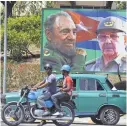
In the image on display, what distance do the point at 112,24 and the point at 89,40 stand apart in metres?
1.30

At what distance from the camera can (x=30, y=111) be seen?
11820mm

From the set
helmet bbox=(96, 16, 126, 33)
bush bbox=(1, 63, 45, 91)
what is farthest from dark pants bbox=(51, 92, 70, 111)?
bush bbox=(1, 63, 45, 91)

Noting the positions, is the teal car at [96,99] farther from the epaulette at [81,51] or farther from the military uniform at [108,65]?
the epaulette at [81,51]

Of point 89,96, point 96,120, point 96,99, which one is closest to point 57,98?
point 89,96

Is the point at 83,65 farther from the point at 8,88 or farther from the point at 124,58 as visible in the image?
the point at 8,88

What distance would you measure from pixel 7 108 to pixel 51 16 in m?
9.38

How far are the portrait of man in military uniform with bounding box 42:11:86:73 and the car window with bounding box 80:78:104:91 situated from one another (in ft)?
21.7

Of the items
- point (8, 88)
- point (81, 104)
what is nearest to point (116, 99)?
point (81, 104)

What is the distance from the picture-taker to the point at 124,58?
67.2ft

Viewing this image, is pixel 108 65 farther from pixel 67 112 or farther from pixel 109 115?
pixel 67 112

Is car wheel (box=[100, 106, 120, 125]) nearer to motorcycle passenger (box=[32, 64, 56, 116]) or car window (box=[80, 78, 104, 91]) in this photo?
car window (box=[80, 78, 104, 91])

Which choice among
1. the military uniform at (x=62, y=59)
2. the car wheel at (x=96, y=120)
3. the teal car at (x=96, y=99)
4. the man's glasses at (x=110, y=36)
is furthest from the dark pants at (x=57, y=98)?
the man's glasses at (x=110, y=36)

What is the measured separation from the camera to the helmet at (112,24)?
2055 cm

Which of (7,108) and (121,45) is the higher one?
(121,45)
